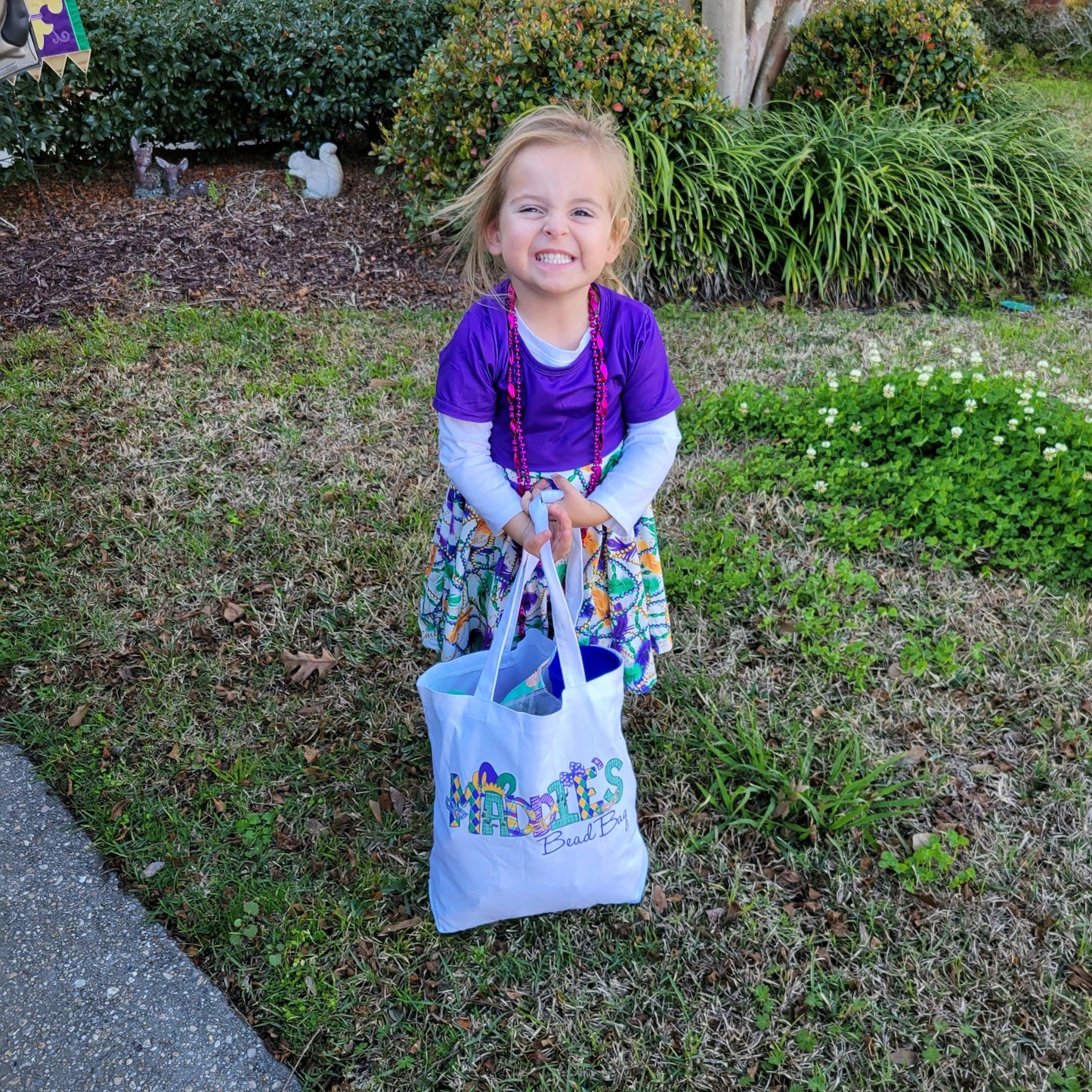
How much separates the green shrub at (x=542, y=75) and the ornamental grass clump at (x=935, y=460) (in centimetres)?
202

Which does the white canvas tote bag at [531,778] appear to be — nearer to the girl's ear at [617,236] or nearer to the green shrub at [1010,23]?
the girl's ear at [617,236]

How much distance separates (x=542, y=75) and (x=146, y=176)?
9.36 feet

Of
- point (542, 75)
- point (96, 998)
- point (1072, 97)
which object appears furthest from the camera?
point (1072, 97)

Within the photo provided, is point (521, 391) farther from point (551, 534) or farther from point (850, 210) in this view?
point (850, 210)

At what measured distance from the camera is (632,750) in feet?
8.63

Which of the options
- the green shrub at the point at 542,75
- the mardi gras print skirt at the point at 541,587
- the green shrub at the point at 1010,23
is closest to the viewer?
the mardi gras print skirt at the point at 541,587

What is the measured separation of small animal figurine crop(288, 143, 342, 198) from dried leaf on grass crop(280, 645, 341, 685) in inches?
167

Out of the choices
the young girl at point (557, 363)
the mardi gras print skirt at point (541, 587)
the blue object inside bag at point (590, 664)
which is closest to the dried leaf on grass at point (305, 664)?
the mardi gras print skirt at point (541, 587)

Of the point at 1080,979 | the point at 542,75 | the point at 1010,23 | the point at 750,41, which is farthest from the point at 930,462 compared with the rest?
the point at 1010,23

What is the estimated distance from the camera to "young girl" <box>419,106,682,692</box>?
1927 millimetres

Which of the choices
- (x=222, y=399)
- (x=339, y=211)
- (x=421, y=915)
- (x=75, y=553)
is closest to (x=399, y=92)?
(x=339, y=211)

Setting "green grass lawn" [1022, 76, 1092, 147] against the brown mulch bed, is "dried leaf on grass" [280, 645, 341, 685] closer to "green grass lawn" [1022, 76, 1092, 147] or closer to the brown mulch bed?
the brown mulch bed

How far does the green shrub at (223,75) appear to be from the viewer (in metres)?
6.15

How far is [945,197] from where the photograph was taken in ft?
18.3
